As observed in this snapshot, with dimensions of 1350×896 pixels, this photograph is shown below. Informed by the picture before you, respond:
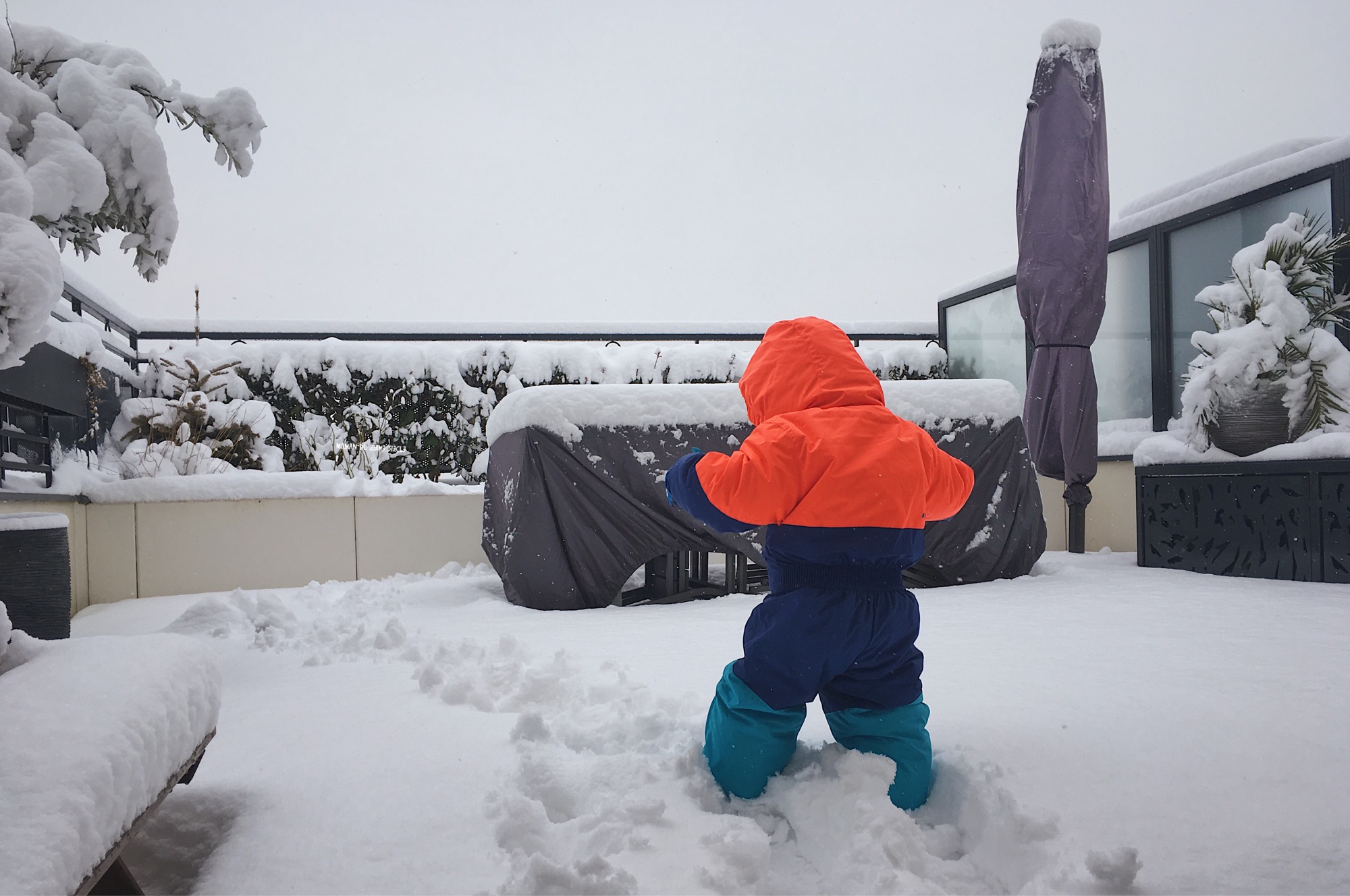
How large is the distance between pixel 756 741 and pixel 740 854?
223 mm

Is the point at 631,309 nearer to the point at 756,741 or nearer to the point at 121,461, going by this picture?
the point at 121,461

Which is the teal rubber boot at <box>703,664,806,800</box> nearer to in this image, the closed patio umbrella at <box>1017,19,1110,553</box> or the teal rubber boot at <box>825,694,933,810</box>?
the teal rubber boot at <box>825,694,933,810</box>

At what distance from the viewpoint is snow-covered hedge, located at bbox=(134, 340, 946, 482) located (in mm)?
5680

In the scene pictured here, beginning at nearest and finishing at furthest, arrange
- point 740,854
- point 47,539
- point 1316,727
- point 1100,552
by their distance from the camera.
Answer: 1. point 740,854
2. point 1316,727
3. point 47,539
4. point 1100,552

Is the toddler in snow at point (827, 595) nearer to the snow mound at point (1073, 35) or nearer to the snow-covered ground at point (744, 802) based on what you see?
the snow-covered ground at point (744, 802)

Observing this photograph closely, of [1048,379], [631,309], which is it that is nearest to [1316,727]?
[1048,379]

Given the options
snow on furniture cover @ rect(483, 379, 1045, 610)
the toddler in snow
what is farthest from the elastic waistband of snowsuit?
snow on furniture cover @ rect(483, 379, 1045, 610)

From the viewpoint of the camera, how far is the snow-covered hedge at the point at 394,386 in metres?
5.68

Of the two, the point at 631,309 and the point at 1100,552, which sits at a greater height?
the point at 631,309

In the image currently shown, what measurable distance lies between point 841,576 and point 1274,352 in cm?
362

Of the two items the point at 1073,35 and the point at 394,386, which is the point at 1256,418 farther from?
the point at 394,386

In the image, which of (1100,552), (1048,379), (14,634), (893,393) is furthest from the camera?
(1100,552)

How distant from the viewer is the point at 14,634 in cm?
127

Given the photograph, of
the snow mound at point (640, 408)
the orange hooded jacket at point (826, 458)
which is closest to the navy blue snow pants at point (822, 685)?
the orange hooded jacket at point (826, 458)
